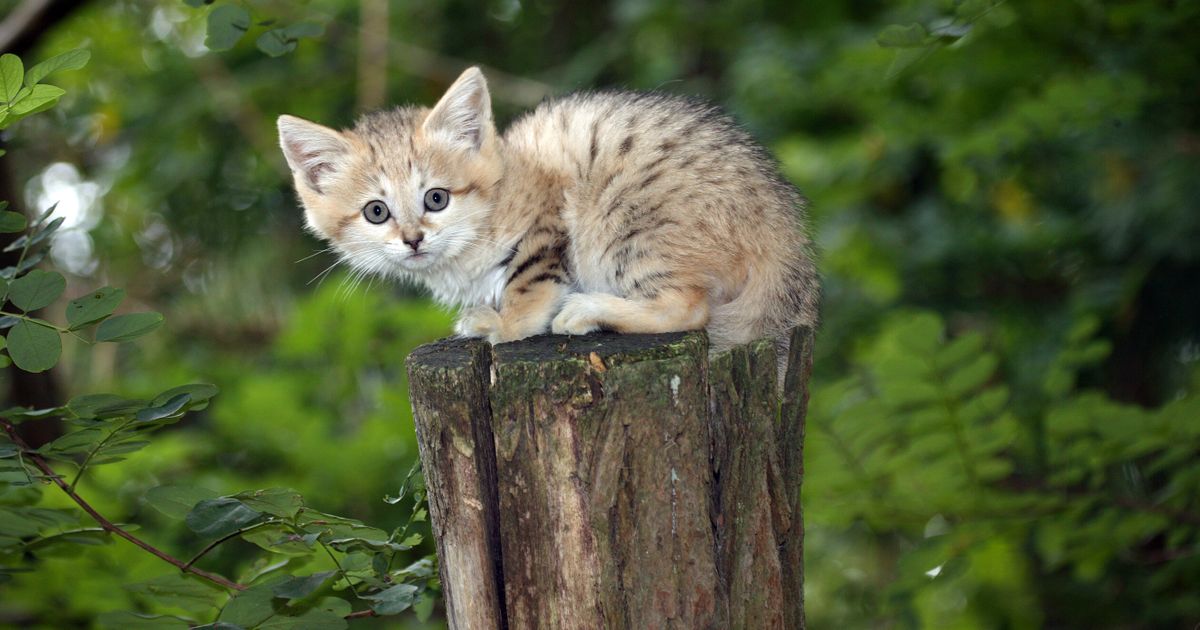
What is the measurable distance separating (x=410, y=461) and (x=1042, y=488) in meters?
2.98

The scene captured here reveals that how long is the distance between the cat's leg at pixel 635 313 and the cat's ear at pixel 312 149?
1.08 meters

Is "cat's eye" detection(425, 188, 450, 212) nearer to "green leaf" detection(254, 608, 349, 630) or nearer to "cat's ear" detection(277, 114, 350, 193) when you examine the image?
"cat's ear" detection(277, 114, 350, 193)

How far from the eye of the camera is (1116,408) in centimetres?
403

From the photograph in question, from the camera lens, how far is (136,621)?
95.7 inches

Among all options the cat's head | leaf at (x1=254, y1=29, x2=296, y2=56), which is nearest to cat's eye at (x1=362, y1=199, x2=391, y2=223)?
the cat's head

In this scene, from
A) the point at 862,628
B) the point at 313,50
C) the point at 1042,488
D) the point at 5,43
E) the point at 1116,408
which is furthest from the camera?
the point at 313,50

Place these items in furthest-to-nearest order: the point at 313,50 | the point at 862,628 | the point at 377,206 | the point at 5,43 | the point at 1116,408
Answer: the point at 313,50
the point at 862,628
the point at 5,43
the point at 1116,408
the point at 377,206

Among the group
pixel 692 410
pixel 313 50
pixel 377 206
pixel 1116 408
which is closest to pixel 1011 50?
pixel 1116 408

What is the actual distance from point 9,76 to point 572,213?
171 cm

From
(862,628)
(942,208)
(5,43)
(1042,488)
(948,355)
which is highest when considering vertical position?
(5,43)

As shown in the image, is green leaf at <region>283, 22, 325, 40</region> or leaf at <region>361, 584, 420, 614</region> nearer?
leaf at <region>361, 584, 420, 614</region>

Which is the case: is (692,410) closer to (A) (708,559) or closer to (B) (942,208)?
(A) (708,559)

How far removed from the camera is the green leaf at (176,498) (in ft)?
7.98

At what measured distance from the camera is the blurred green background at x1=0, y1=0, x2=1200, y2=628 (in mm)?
4277
